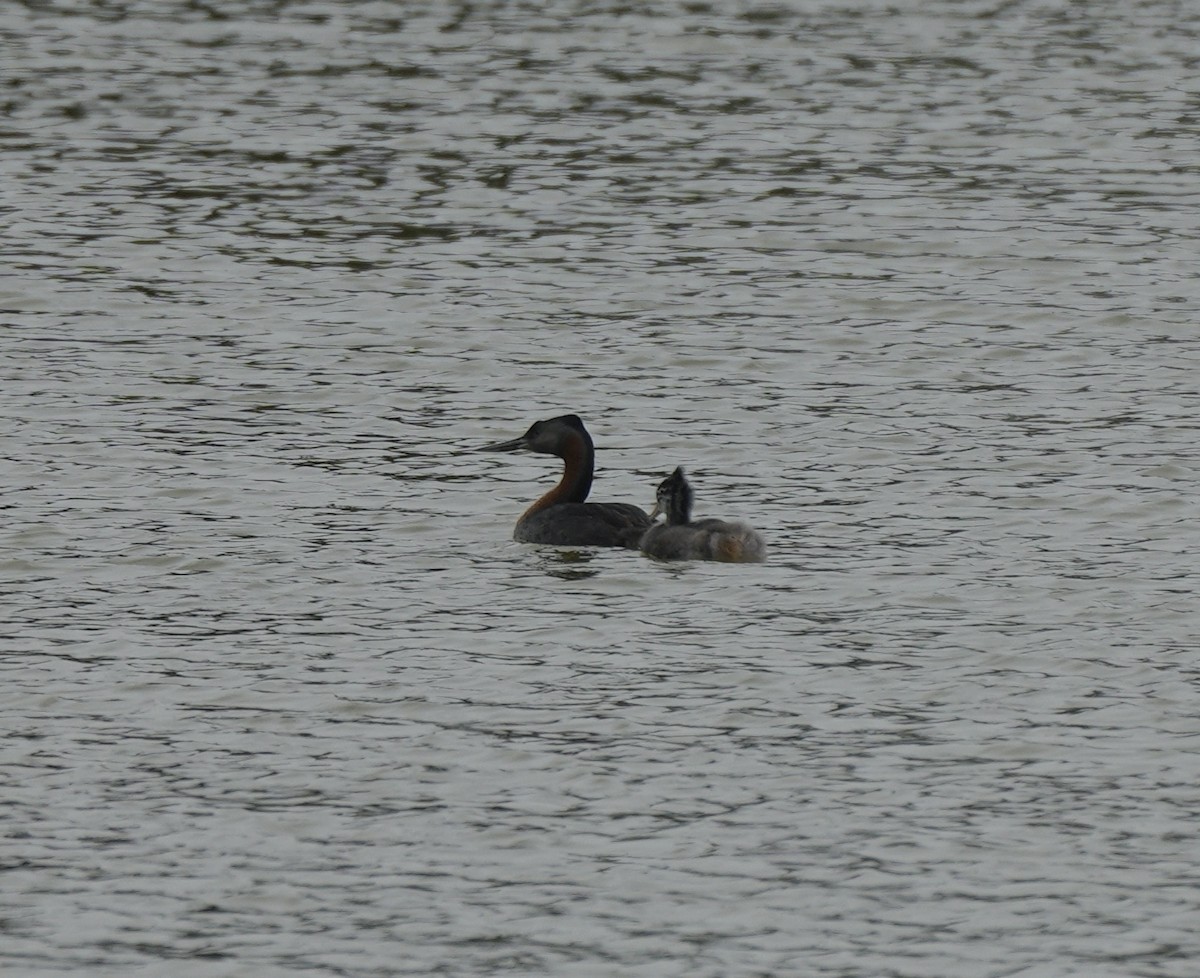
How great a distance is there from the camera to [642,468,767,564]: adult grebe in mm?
14367

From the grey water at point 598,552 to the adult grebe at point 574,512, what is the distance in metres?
0.16

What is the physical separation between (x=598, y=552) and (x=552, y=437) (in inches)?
37.7

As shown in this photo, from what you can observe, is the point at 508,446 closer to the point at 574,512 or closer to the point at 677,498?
the point at 574,512

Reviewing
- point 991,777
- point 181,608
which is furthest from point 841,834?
point 181,608

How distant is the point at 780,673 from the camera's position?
486 inches

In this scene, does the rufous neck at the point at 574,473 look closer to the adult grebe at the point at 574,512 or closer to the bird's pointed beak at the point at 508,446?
the adult grebe at the point at 574,512

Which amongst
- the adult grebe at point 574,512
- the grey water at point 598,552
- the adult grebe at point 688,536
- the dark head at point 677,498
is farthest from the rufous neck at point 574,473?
the dark head at point 677,498

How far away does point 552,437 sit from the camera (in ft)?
51.9

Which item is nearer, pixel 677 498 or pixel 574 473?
pixel 677 498

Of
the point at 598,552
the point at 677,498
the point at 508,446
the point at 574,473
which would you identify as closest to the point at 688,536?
the point at 677,498

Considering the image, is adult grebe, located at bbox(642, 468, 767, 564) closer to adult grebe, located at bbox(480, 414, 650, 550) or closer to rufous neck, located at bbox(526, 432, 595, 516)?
adult grebe, located at bbox(480, 414, 650, 550)

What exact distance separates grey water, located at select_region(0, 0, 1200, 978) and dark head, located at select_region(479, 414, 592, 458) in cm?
48

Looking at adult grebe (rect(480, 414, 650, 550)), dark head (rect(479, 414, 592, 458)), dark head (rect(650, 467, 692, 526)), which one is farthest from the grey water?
dark head (rect(479, 414, 592, 458))

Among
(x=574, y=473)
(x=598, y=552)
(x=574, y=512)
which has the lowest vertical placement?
(x=598, y=552)
